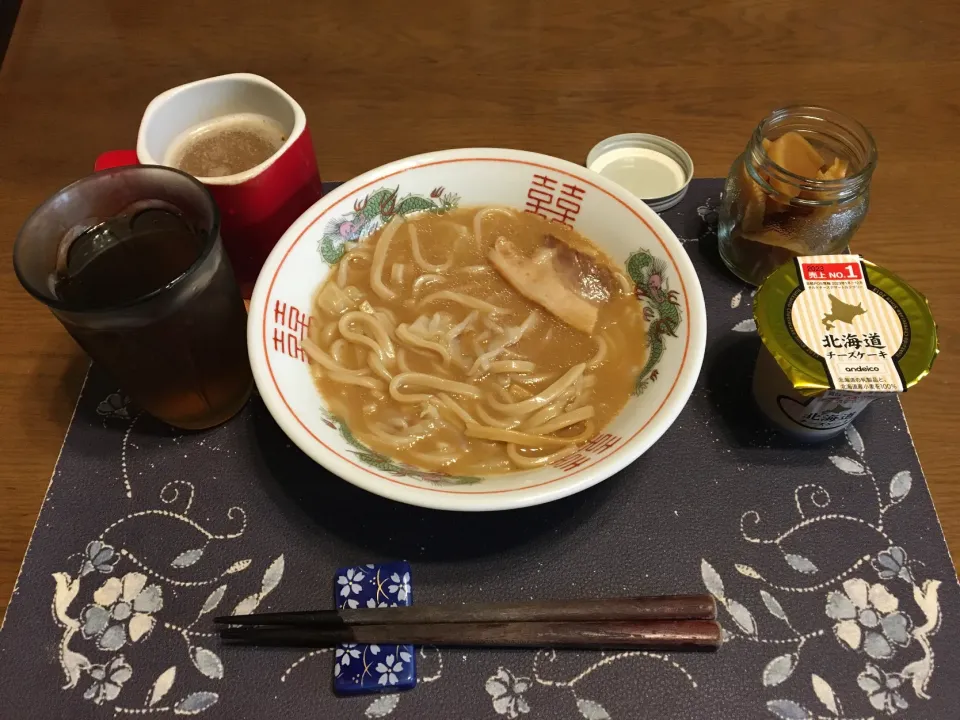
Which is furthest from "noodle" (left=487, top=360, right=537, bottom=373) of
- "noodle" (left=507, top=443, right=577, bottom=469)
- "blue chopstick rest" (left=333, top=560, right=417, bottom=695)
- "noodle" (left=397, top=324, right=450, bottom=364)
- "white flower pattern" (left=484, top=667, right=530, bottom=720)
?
"white flower pattern" (left=484, top=667, right=530, bottom=720)

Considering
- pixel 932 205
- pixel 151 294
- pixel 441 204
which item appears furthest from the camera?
pixel 932 205

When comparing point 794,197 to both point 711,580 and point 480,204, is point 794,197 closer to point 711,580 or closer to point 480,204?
point 480,204

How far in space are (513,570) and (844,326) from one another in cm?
101

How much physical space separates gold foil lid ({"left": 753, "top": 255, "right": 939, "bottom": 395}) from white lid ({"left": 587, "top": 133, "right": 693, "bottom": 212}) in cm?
70

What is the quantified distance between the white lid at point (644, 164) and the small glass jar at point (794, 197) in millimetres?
302

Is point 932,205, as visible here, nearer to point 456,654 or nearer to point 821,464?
point 821,464

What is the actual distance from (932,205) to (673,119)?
3.21 feet

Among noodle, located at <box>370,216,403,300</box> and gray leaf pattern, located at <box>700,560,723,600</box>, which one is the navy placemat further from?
noodle, located at <box>370,216,403,300</box>

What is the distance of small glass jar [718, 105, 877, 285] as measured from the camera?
1.85 metres

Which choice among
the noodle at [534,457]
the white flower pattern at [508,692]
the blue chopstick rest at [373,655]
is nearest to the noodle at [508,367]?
the noodle at [534,457]

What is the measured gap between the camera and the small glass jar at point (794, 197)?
1.85 m

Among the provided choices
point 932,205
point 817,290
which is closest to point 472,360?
point 817,290

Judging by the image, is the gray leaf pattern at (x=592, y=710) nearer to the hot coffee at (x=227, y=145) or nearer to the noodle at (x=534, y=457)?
the noodle at (x=534, y=457)

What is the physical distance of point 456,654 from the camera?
147 centimetres
